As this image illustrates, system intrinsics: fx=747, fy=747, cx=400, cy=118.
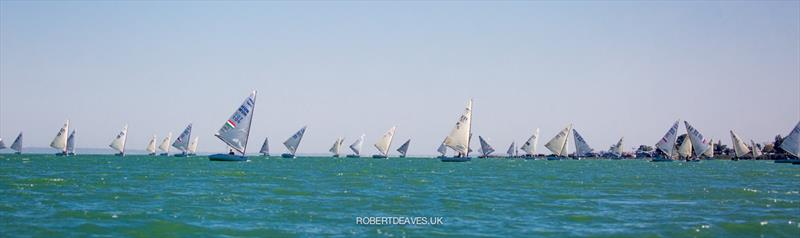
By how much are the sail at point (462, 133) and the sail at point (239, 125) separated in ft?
130

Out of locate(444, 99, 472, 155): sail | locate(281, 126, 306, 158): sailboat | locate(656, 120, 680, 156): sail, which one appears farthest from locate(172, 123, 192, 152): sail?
locate(656, 120, 680, 156): sail

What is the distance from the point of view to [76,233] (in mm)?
26141

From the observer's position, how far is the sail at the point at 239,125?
106 meters

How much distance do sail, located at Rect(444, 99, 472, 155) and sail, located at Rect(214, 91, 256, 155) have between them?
3969 cm

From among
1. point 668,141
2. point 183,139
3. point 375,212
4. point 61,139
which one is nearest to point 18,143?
point 61,139

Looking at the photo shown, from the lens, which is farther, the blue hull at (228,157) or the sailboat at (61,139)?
the sailboat at (61,139)

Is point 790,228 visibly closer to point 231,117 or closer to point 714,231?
point 714,231

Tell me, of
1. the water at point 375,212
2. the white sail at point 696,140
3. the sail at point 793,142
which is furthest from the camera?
the white sail at point 696,140

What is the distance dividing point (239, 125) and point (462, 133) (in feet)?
140

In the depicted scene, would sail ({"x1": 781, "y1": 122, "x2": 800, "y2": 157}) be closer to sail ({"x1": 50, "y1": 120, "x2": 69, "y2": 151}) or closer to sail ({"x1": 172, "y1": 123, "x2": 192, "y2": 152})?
sail ({"x1": 172, "y1": 123, "x2": 192, "y2": 152})

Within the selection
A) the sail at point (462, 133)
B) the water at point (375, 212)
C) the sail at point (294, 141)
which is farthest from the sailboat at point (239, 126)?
the sail at point (294, 141)

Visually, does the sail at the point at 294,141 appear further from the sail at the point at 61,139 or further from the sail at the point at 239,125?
the sail at the point at 239,125

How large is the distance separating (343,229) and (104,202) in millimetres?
15839

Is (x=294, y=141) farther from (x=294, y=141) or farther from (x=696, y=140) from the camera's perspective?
(x=696, y=140)
